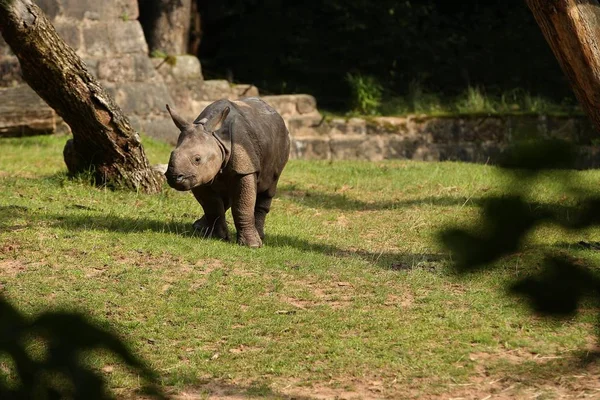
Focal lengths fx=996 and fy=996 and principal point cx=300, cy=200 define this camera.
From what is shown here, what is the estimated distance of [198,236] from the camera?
8.76m

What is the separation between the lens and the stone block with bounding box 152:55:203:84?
16422 millimetres

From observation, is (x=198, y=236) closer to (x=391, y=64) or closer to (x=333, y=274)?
(x=333, y=274)

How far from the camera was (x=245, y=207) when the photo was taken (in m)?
8.30

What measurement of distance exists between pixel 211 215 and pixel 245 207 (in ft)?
1.65

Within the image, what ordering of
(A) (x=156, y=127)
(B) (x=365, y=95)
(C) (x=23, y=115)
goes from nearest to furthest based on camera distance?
(C) (x=23, y=115), (A) (x=156, y=127), (B) (x=365, y=95)

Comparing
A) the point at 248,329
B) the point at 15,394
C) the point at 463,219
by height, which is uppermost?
the point at 463,219

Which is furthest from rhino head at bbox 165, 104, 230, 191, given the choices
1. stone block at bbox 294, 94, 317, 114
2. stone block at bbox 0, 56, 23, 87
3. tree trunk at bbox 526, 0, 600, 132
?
stone block at bbox 294, 94, 317, 114

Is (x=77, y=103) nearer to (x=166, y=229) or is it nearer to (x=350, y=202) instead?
(x=166, y=229)

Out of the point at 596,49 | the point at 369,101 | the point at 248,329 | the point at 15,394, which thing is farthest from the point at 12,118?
the point at 15,394

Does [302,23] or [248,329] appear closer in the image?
[248,329]

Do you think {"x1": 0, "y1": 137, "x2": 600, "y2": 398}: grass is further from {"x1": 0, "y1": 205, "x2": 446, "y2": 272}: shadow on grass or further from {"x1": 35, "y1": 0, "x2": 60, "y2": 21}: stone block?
{"x1": 35, "y1": 0, "x2": 60, "y2": 21}: stone block

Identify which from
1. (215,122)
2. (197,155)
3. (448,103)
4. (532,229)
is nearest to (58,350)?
(532,229)

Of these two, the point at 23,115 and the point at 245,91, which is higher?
the point at 245,91

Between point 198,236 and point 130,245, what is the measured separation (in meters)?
0.71
